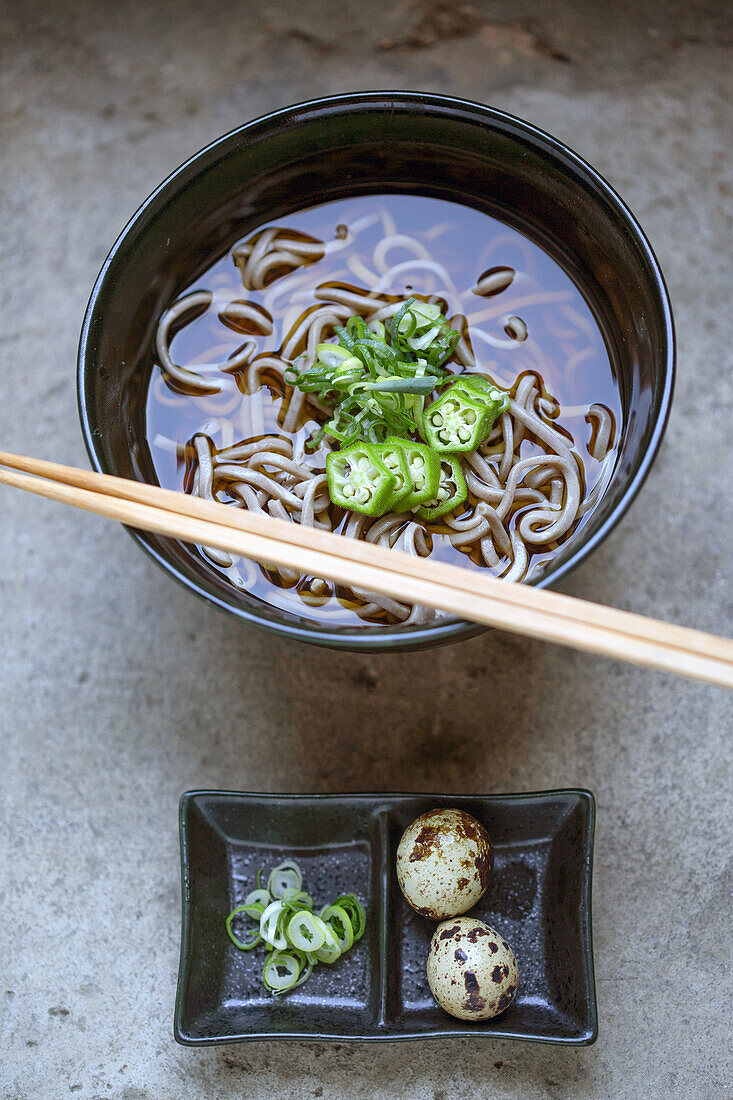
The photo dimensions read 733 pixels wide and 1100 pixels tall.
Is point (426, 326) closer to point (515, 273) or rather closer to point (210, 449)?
point (515, 273)

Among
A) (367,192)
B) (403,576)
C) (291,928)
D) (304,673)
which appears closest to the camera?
(403,576)

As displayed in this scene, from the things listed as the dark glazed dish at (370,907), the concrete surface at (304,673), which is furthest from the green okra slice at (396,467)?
the dark glazed dish at (370,907)

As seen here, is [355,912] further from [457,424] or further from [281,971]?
[457,424]

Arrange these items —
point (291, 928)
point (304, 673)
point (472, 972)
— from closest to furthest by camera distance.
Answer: point (472, 972)
point (291, 928)
point (304, 673)

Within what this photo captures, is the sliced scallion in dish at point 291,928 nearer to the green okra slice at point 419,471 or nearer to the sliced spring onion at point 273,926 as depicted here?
the sliced spring onion at point 273,926

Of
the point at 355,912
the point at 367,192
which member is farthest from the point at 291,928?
the point at 367,192

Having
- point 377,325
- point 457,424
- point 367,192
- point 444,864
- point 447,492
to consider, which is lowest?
point 444,864

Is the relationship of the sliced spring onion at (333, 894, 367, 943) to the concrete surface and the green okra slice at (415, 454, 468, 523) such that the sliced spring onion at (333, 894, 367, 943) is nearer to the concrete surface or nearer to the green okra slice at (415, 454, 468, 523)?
the concrete surface
